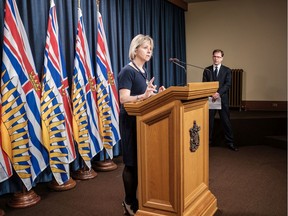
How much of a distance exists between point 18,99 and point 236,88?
4.84 m

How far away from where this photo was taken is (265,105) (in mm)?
6617

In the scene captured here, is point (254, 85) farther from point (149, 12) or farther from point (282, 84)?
point (149, 12)

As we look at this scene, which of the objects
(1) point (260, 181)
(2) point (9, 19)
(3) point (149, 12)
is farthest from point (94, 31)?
(1) point (260, 181)

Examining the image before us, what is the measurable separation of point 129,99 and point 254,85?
4983mm

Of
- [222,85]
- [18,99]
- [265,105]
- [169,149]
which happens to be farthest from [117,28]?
[265,105]

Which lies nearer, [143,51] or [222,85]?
[143,51]

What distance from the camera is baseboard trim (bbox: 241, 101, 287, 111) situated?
255 inches

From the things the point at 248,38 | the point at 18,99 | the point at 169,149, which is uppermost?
the point at 248,38

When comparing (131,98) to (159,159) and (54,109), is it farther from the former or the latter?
(54,109)

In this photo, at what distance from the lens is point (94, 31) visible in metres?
4.11

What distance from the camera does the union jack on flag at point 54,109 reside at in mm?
3094

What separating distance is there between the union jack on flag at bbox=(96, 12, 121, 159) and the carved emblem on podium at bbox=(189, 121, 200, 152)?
1.86 meters

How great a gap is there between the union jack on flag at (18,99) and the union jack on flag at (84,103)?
0.51 m

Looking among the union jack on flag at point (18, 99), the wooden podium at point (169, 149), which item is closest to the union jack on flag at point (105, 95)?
the union jack on flag at point (18, 99)
